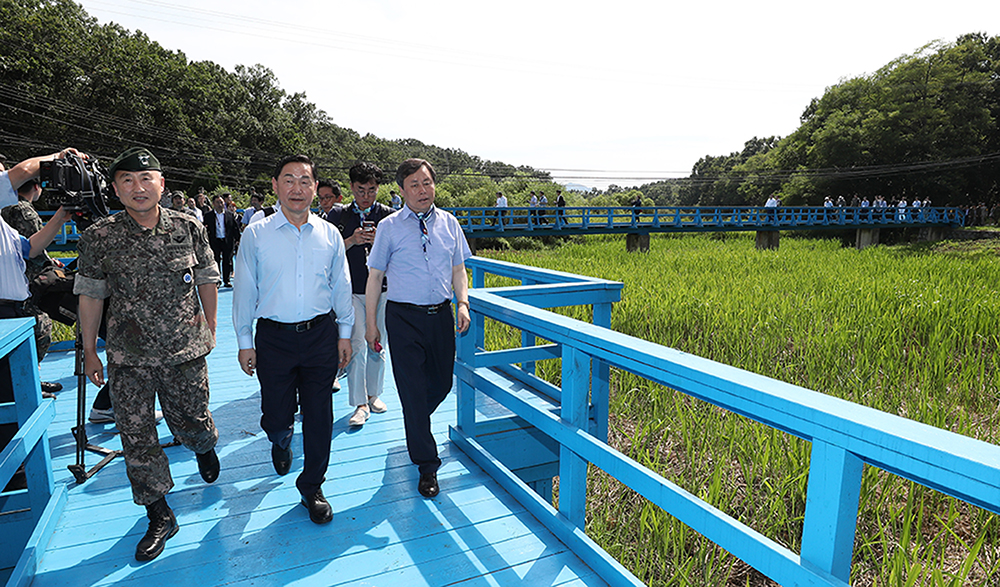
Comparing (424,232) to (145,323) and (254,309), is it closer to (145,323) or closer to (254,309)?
(254,309)

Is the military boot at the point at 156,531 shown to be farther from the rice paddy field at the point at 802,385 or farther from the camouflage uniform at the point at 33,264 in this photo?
the rice paddy field at the point at 802,385

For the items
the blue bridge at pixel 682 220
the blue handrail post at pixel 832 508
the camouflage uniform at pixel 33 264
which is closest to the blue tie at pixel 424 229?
the blue handrail post at pixel 832 508

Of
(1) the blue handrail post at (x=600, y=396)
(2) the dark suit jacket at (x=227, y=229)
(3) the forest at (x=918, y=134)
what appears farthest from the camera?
→ (3) the forest at (x=918, y=134)

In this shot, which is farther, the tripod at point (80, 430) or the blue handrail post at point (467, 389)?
the blue handrail post at point (467, 389)

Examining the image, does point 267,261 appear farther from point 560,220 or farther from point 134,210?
point 560,220

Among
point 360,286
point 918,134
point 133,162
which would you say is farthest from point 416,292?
point 918,134

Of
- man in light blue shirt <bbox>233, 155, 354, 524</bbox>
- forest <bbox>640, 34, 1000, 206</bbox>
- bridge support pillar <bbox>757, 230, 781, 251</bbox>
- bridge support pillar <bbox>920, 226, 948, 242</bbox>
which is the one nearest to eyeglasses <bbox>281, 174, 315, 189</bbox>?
man in light blue shirt <bbox>233, 155, 354, 524</bbox>

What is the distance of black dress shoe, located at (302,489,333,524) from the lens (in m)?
2.37

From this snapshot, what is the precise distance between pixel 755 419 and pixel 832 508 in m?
0.24

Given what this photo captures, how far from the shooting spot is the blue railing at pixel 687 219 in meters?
20.4

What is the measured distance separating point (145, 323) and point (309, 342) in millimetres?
641

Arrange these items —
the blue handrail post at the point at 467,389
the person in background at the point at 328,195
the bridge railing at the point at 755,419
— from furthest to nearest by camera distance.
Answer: the person in background at the point at 328,195
the blue handrail post at the point at 467,389
the bridge railing at the point at 755,419

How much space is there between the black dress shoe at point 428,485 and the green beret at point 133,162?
181 cm

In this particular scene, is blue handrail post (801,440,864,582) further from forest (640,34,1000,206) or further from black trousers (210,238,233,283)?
forest (640,34,1000,206)
